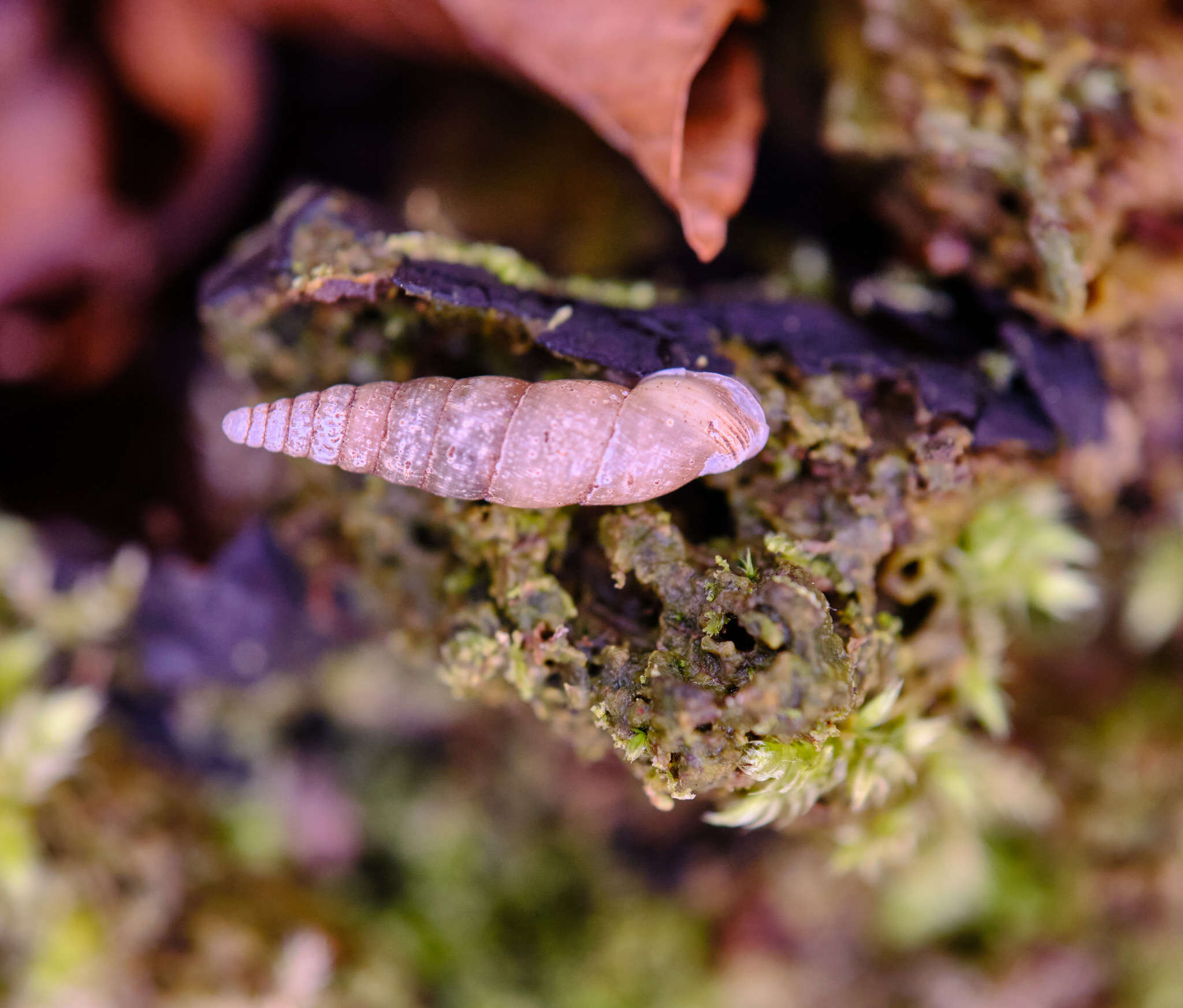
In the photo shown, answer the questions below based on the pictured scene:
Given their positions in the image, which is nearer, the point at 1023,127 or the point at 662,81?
the point at 662,81

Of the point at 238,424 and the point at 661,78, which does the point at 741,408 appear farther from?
the point at 238,424

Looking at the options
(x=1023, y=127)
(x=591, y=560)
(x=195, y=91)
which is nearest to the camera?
(x=591, y=560)

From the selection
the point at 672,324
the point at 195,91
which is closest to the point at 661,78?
the point at 672,324

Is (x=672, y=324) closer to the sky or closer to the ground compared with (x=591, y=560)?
closer to the sky

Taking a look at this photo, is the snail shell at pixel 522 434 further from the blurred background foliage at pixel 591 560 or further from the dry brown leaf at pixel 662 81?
the dry brown leaf at pixel 662 81

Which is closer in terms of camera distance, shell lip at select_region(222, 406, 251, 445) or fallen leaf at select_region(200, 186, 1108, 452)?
shell lip at select_region(222, 406, 251, 445)

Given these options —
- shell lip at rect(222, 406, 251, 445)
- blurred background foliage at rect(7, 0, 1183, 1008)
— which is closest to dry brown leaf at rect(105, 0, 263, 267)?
blurred background foliage at rect(7, 0, 1183, 1008)

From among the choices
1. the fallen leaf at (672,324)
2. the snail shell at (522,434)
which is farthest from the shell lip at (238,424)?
the fallen leaf at (672,324)

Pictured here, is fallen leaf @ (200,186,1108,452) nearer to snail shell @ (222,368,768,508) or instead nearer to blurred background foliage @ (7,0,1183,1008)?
blurred background foliage @ (7,0,1183,1008)
